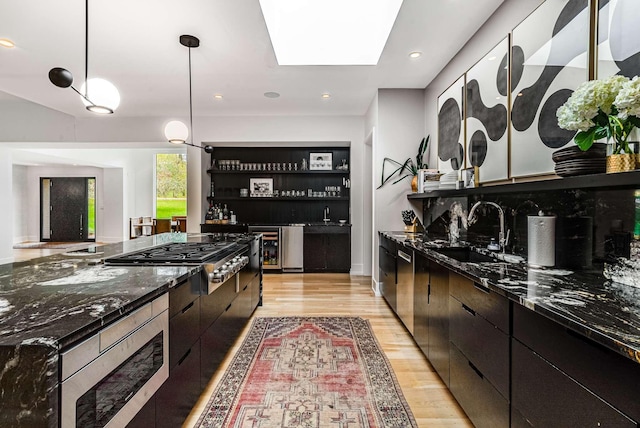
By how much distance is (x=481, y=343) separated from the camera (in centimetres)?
161

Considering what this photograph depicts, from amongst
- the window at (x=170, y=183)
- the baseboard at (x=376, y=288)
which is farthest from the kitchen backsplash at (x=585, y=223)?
the window at (x=170, y=183)

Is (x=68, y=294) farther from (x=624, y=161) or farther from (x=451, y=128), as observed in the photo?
(x=451, y=128)

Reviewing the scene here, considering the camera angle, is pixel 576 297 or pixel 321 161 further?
pixel 321 161

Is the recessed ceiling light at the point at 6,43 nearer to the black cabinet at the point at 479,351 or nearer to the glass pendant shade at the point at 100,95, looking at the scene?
the glass pendant shade at the point at 100,95

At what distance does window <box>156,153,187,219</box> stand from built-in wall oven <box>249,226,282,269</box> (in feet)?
18.6

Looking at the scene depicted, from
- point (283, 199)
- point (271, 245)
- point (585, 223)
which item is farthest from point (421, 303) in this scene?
point (283, 199)

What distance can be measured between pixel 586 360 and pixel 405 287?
7.09ft

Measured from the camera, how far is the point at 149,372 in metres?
1.36

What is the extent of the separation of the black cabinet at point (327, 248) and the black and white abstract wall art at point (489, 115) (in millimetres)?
3083

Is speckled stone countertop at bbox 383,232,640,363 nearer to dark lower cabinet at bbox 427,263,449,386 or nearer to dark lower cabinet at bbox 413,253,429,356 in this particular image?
dark lower cabinet at bbox 427,263,449,386

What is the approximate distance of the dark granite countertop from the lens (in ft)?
3.01

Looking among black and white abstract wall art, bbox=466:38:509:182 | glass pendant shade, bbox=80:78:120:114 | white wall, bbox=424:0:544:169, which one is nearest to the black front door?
glass pendant shade, bbox=80:78:120:114

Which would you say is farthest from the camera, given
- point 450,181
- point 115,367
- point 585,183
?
point 450,181

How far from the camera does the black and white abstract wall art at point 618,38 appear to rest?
145cm
